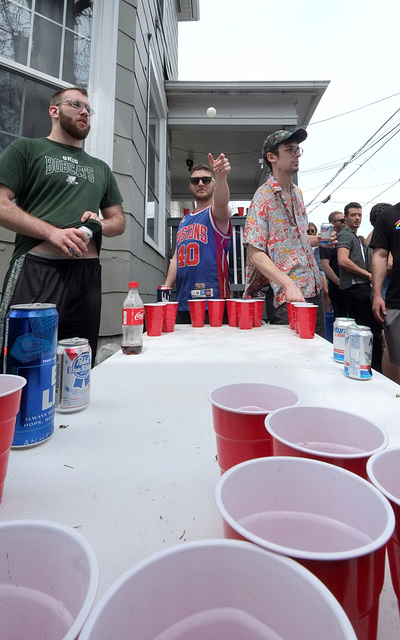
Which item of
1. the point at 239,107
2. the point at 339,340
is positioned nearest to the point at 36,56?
the point at 239,107

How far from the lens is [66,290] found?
194 centimetres

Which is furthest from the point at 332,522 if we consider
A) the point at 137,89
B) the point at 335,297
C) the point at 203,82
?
the point at 203,82

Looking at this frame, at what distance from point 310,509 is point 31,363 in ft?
1.95

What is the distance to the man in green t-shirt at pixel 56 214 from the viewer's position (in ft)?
5.83

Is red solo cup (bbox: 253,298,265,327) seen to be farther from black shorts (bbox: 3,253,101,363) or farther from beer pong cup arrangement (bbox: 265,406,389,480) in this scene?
beer pong cup arrangement (bbox: 265,406,389,480)

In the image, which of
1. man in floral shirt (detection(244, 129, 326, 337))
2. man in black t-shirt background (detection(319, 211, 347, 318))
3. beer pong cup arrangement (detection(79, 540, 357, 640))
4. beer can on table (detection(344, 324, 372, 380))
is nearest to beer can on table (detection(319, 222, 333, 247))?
man in floral shirt (detection(244, 129, 326, 337))

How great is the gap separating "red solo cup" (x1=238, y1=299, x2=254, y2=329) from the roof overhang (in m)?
9.36

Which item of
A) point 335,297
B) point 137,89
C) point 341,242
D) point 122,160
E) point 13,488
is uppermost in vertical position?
point 137,89

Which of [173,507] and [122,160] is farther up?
[122,160]

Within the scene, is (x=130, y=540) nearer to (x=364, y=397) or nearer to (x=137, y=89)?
(x=364, y=397)

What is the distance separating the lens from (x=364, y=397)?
0.99 m

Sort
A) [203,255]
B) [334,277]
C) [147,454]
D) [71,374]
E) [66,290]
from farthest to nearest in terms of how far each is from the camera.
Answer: [334,277]
[203,255]
[66,290]
[71,374]
[147,454]

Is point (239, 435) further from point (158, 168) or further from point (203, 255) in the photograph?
point (158, 168)

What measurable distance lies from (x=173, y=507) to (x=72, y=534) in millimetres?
277
